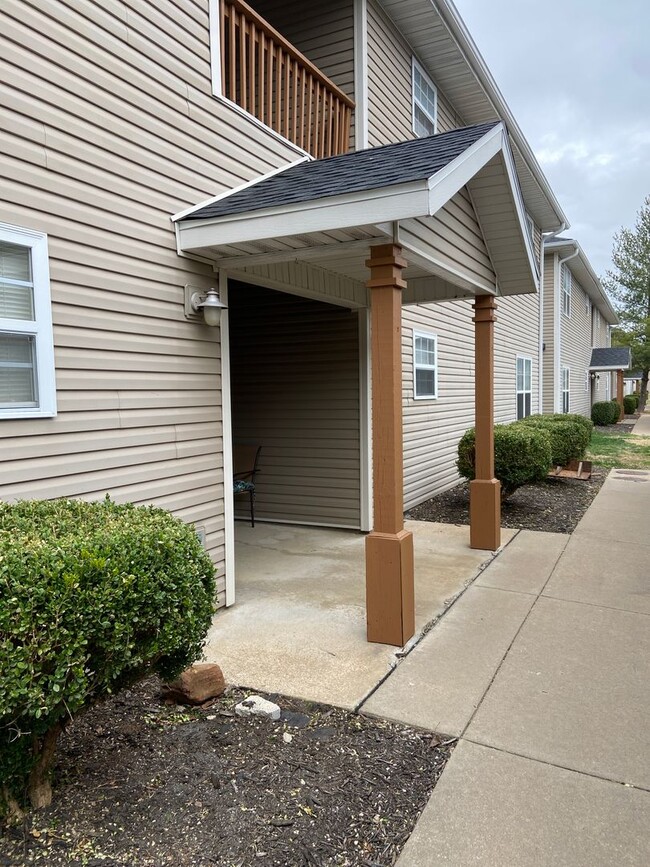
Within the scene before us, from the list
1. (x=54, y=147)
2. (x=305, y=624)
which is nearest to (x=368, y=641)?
(x=305, y=624)

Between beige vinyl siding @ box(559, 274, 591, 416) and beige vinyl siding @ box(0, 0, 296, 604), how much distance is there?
16702mm

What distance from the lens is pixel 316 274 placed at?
554 centimetres

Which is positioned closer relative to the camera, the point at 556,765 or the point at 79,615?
the point at 79,615

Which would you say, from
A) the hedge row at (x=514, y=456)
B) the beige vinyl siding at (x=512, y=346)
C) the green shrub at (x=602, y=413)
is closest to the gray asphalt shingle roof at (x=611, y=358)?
the green shrub at (x=602, y=413)

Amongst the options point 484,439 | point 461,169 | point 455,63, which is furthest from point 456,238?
point 455,63

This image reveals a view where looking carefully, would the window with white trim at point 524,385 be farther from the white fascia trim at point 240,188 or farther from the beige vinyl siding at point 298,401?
the white fascia trim at point 240,188

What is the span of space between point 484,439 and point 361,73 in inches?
160

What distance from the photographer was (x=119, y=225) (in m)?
3.72

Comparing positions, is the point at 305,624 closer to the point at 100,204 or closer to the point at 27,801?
the point at 27,801

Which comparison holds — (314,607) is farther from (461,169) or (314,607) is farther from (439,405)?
(439,405)

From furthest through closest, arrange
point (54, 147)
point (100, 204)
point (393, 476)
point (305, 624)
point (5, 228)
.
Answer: point (305, 624) < point (393, 476) < point (100, 204) < point (54, 147) < point (5, 228)

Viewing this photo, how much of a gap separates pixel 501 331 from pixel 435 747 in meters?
11.5

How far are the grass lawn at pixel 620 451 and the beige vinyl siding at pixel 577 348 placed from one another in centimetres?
221

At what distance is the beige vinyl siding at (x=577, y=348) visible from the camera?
20517 millimetres
